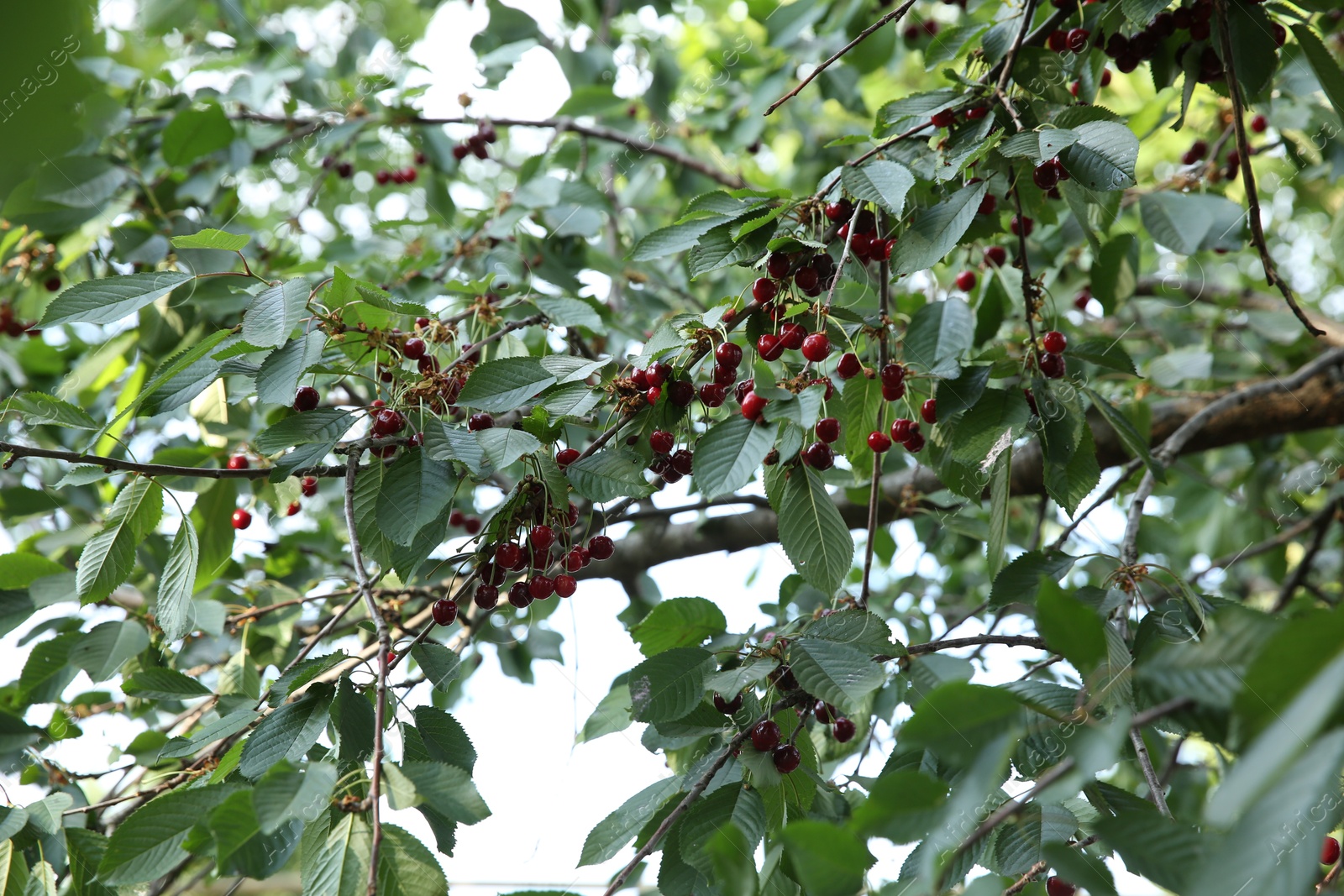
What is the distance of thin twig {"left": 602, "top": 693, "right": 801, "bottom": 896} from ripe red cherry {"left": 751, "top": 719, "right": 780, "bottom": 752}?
0.04 feet

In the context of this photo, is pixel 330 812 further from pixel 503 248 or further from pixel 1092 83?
pixel 1092 83

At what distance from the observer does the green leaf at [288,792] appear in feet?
2.89

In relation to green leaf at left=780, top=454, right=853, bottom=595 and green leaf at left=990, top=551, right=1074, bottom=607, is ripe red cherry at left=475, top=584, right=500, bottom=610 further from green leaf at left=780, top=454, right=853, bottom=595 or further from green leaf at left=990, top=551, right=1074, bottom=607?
green leaf at left=990, top=551, right=1074, bottom=607

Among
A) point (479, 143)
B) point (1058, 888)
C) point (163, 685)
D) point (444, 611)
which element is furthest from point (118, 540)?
point (479, 143)

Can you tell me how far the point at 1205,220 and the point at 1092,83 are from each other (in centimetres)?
43

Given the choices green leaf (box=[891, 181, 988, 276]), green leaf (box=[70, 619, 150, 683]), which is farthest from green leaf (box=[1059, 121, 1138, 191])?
green leaf (box=[70, 619, 150, 683])

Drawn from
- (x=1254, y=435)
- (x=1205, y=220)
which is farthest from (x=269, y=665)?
(x=1254, y=435)

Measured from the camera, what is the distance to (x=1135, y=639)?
1.26 meters

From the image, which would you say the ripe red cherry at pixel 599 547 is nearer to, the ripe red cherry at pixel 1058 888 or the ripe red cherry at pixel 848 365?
the ripe red cherry at pixel 848 365

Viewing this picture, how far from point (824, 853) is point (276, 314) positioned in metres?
1.01

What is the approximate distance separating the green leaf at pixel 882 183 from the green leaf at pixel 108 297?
0.99 meters

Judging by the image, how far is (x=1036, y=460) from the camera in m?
2.47

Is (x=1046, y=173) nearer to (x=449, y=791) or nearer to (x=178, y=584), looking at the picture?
(x=449, y=791)

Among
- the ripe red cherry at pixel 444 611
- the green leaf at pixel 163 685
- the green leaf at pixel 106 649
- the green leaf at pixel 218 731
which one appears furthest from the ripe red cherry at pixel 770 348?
the green leaf at pixel 106 649
